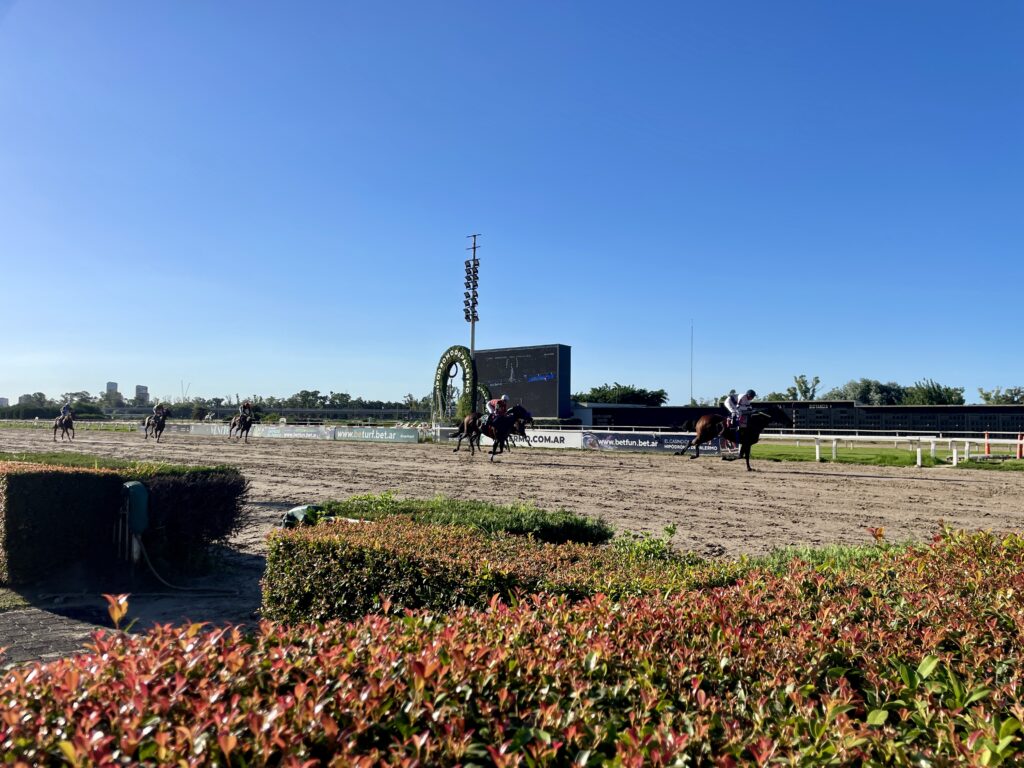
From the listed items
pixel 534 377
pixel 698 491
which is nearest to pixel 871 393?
pixel 534 377

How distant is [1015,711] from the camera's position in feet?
6.59

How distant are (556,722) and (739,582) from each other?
195 cm

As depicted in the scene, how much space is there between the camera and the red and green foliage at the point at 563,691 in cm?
179

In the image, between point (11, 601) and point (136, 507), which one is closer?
point (11, 601)

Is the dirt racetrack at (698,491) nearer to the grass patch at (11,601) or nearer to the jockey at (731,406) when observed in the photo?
the jockey at (731,406)

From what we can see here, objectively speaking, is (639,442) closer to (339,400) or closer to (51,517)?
(51,517)

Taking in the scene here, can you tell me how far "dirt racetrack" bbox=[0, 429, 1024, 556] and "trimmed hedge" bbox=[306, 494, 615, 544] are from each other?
1.79m

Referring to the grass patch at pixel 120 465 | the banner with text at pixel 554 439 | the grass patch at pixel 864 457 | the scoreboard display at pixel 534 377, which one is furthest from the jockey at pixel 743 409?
the scoreboard display at pixel 534 377

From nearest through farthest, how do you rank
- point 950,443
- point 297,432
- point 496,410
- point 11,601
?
1. point 11,601
2. point 496,410
3. point 950,443
4. point 297,432

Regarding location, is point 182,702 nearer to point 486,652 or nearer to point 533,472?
point 486,652

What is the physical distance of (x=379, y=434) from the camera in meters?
38.5

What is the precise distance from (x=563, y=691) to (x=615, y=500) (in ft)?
36.7

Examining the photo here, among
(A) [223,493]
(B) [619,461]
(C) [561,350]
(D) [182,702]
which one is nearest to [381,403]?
(C) [561,350]

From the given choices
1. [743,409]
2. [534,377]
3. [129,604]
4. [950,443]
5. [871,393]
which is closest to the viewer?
[129,604]
